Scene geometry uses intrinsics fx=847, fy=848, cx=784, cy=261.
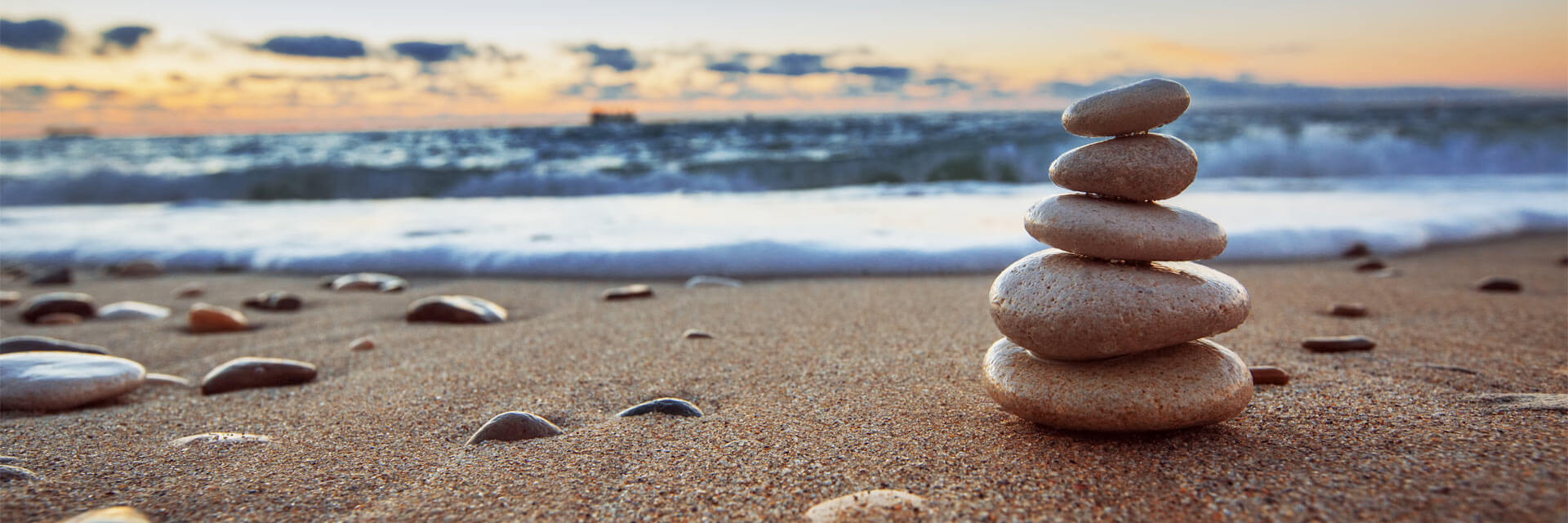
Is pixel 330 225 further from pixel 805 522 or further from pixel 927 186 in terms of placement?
pixel 805 522

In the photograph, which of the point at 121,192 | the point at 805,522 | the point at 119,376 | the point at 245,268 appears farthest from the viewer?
the point at 121,192

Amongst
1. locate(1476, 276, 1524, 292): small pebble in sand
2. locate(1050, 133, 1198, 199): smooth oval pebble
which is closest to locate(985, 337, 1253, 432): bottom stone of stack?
locate(1050, 133, 1198, 199): smooth oval pebble

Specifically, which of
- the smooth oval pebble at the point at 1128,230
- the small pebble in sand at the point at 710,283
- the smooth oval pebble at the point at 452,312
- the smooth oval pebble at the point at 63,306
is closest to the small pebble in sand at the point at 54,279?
the smooth oval pebble at the point at 63,306

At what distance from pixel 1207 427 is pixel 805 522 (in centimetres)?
88

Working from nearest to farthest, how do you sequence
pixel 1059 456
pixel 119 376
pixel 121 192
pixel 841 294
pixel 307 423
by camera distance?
pixel 1059 456, pixel 307 423, pixel 119 376, pixel 841 294, pixel 121 192

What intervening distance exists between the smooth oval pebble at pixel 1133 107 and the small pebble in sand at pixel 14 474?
2.14m

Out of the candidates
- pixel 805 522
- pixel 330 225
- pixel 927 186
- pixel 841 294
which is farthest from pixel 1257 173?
pixel 805 522

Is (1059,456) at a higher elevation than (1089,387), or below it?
below

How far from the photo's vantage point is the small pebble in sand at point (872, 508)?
1313 mm

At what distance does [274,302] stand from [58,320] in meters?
0.82

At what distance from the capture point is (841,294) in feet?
13.2

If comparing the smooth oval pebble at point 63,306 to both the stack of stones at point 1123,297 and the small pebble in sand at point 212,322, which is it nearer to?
the small pebble in sand at point 212,322

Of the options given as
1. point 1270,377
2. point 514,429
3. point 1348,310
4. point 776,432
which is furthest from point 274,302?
point 1348,310

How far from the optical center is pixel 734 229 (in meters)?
6.18
